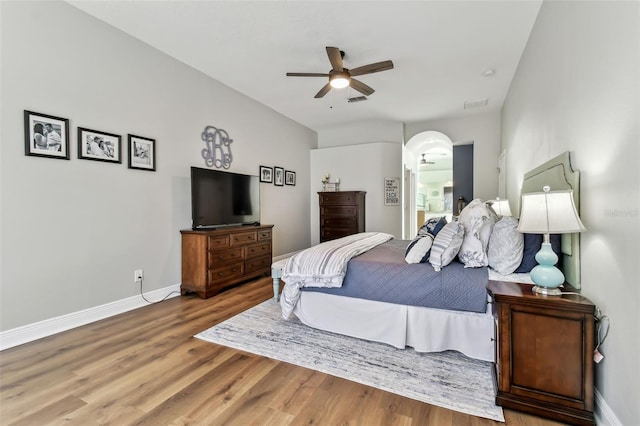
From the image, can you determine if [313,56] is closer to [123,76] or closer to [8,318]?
[123,76]

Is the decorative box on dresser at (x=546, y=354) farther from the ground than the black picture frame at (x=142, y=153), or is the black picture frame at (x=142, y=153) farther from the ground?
the black picture frame at (x=142, y=153)

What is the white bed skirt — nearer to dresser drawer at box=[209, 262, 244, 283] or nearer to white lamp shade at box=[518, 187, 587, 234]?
white lamp shade at box=[518, 187, 587, 234]

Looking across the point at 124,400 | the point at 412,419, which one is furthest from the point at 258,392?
the point at 412,419

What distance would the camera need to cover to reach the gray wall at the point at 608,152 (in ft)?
3.98

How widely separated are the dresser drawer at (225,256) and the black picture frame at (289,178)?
2235 mm

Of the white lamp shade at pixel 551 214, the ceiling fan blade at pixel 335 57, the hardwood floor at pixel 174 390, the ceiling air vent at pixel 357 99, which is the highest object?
the ceiling air vent at pixel 357 99

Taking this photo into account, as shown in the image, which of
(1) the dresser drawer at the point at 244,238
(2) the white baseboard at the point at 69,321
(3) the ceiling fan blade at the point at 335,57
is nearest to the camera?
(2) the white baseboard at the point at 69,321

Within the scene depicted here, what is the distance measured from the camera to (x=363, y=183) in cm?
620

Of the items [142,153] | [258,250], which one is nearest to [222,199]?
[258,250]

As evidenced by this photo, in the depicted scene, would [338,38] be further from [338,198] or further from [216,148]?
[338,198]

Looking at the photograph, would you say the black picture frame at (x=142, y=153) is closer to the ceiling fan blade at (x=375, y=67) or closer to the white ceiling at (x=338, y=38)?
the white ceiling at (x=338, y=38)

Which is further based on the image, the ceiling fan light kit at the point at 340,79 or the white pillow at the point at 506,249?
the ceiling fan light kit at the point at 340,79

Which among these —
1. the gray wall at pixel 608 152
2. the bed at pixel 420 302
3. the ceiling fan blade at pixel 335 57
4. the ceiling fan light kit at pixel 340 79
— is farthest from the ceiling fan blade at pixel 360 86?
the bed at pixel 420 302

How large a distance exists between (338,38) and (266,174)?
271cm
